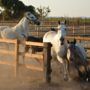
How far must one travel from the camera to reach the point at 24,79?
11.8 meters

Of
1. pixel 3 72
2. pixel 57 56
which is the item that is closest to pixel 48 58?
pixel 57 56

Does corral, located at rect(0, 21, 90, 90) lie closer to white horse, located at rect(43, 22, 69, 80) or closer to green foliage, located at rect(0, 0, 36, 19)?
white horse, located at rect(43, 22, 69, 80)

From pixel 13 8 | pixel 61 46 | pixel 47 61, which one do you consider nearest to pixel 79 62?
pixel 61 46

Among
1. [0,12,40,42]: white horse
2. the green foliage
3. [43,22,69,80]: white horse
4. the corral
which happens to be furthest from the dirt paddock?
the green foliage

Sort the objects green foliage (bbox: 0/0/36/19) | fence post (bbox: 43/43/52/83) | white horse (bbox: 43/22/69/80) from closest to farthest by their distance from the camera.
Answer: fence post (bbox: 43/43/52/83), white horse (bbox: 43/22/69/80), green foliage (bbox: 0/0/36/19)

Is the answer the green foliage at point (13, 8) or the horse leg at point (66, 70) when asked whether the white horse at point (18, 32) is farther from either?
the green foliage at point (13, 8)

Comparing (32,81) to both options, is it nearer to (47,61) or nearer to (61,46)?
(47,61)

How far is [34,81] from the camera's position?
11.4 meters

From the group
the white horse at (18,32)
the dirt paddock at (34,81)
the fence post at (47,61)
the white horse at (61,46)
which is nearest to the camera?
the dirt paddock at (34,81)

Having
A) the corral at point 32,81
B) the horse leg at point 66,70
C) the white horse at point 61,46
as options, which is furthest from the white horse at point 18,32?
the horse leg at point 66,70

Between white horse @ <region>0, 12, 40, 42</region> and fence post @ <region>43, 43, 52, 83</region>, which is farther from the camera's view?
white horse @ <region>0, 12, 40, 42</region>

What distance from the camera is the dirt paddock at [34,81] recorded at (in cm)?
1043

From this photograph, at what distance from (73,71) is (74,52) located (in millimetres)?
576

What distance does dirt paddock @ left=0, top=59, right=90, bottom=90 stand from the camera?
10425 millimetres
